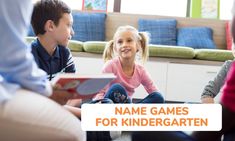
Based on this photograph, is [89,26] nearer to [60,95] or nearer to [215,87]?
[215,87]

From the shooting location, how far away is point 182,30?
3211mm

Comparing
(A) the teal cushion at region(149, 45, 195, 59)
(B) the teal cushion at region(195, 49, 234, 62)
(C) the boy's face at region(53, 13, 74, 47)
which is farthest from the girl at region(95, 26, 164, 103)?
(B) the teal cushion at region(195, 49, 234, 62)

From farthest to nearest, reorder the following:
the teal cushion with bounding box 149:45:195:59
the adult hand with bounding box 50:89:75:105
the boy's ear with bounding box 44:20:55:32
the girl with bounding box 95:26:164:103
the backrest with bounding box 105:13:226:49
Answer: the backrest with bounding box 105:13:226:49 < the teal cushion with bounding box 149:45:195:59 < the girl with bounding box 95:26:164:103 < the boy's ear with bounding box 44:20:55:32 < the adult hand with bounding box 50:89:75:105

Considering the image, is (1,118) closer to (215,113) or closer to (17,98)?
(17,98)

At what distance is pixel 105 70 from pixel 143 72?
0.73 feet

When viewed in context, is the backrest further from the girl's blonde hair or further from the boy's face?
the boy's face

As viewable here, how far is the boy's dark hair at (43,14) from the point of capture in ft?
4.31

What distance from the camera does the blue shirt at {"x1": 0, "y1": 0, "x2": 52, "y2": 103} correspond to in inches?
23.1

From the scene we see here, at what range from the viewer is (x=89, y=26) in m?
3.16

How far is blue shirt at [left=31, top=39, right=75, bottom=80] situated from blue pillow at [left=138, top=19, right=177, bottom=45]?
70.0 inches

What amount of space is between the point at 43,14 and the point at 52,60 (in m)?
0.19

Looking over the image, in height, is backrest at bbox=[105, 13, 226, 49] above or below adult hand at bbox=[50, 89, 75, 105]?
above

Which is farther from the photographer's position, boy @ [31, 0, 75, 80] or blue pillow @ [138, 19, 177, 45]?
blue pillow @ [138, 19, 177, 45]

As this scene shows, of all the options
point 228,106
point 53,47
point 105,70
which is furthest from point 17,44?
point 105,70
